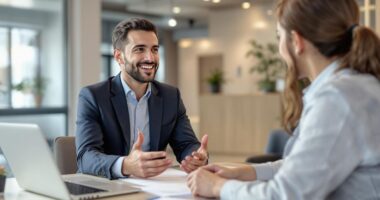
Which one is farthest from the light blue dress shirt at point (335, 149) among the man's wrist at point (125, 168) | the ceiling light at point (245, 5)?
the ceiling light at point (245, 5)

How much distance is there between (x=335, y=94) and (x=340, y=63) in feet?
0.45

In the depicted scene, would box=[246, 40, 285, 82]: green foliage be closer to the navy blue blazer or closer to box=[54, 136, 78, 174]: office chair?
the navy blue blazer

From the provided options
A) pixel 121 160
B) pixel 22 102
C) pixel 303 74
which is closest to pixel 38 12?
pixel 22 102

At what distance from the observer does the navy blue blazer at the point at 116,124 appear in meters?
2.09

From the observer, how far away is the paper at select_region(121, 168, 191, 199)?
1.48 metres

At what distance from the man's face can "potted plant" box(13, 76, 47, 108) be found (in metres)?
4.16

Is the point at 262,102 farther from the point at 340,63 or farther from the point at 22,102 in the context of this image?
the point at 340,63

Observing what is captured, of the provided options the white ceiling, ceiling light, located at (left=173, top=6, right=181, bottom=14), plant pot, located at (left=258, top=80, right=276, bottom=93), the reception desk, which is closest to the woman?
the reception desk

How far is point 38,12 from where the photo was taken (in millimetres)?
6363

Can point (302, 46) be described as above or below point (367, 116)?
above

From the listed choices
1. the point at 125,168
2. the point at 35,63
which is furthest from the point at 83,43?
the point at 125,168

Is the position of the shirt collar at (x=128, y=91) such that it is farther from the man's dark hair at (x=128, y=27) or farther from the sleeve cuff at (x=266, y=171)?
the sleeve cuff at (x=266, y=171)

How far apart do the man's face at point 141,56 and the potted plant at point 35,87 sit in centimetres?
416

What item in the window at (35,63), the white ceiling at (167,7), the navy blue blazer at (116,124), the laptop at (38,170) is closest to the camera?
the laptop at (38,170)
